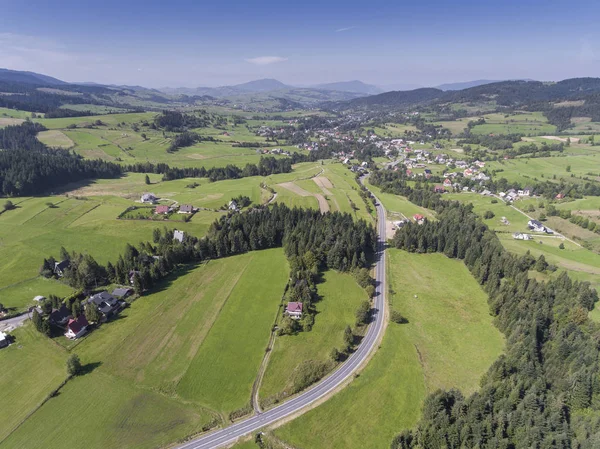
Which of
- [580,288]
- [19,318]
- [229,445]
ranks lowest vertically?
[229,445]

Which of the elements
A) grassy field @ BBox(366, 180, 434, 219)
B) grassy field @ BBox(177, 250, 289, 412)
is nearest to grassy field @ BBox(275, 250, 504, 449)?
grassy field @ BBox(177, 250, 289, 412)

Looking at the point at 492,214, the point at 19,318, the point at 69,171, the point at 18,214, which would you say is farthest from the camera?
the point at 69,171

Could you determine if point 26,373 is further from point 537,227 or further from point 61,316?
point 537,227

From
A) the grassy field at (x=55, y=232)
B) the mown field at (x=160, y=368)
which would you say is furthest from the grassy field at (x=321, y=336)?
the grassy field at (x=55, y=232)

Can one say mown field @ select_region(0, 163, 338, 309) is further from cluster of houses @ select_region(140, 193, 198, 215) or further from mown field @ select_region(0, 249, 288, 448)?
mown field @ select_region(0, 249, 288, 448)

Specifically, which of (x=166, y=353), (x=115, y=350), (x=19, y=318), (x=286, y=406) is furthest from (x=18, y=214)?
(x=286, y=406)

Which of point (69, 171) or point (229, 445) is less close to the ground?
point (69, 171)

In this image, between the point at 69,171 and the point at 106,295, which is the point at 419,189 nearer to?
the point at 106,295
